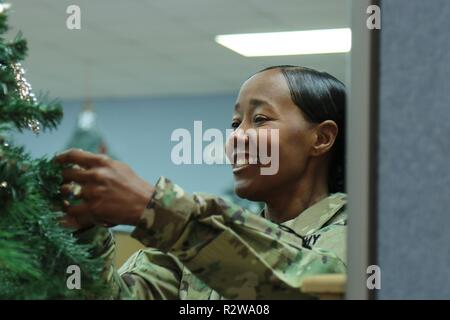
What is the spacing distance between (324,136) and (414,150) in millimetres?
314

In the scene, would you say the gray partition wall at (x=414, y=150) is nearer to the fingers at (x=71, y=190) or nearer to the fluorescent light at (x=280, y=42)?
the fingers at (x=71, y=190)

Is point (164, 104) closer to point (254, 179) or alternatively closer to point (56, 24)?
point (56, 24)

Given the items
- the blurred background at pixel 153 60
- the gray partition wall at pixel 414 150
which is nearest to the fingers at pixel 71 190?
the gray partition wall at pixel 414 150

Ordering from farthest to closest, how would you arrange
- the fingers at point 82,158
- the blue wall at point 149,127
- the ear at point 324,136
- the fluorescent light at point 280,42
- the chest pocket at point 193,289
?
the blue wall at point 149,127 < the fluorescent light at point 280,42 < the ear at point 324,136 < the chest pocket at point 193,289 < the fingers at point 82,158

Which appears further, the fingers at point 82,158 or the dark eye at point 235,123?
the dark eye at point 235,123

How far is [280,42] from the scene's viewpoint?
3.54 metres

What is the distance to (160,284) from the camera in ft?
2.85

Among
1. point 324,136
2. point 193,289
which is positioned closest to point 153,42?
point 324,136

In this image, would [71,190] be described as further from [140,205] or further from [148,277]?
[148,277]

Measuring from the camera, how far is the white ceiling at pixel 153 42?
3.17 metres

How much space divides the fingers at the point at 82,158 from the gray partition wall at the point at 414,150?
20 centimetres

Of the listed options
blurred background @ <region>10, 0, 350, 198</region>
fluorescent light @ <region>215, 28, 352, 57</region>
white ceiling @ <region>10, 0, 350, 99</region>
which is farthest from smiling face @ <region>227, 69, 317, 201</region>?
fluorescent light @ <region>215, 28, 352, 57</region>

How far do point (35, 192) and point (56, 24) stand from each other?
9.82 feet

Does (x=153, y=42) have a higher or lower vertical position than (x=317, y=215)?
higher
